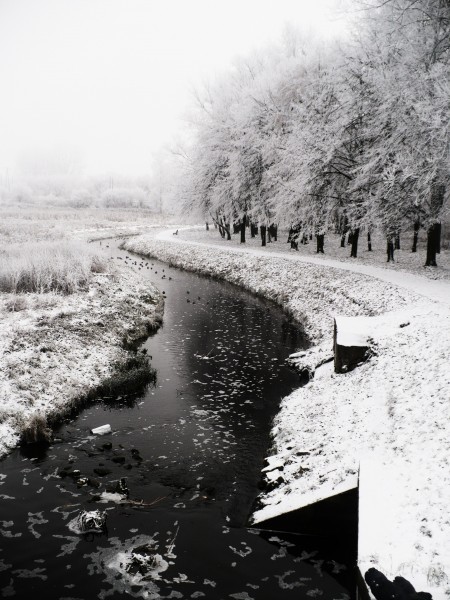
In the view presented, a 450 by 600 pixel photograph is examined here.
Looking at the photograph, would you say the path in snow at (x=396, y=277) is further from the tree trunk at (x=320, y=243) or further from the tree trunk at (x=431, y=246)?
the tree trunk at (x=431, y=246)

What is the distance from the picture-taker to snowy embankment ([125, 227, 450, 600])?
5.88m

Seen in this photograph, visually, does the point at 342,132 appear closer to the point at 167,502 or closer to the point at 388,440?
the point at 388,440

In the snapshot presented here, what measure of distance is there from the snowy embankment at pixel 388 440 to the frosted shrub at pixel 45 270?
11.4 meters

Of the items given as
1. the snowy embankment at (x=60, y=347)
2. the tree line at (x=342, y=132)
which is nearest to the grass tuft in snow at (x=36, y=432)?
the snowy embankment at (x=60, y=347)

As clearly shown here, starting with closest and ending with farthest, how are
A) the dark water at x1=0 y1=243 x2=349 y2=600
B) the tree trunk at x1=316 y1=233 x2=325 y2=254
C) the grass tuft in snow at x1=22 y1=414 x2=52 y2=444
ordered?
the dark water at x1=0 y1=243 x2=349 y2=600
the grass tuft in snow at x1=22 y1=414 x2=52 y2=444
the tree trunk at x1=316 y1=233 x2=325 y2=254

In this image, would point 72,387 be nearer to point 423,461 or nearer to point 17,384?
point 17,384

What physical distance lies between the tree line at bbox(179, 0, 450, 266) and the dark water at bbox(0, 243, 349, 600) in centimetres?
1007

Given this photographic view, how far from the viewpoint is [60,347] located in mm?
14242

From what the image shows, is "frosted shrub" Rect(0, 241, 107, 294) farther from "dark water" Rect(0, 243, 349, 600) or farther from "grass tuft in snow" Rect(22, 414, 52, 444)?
"grass tuft in snow" Rect(22, 414, 52, 444)

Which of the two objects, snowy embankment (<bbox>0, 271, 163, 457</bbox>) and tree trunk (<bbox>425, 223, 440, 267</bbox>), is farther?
tree trunk (<bbox>425, 223, 440, 267</bbox>)

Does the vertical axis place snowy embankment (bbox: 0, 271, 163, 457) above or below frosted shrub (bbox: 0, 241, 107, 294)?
below

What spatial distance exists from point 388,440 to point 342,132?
18.4 m

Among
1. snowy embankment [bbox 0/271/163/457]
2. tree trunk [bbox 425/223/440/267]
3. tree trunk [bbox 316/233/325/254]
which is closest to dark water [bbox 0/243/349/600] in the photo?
snowy embankment [bbox 0/271/163/457]

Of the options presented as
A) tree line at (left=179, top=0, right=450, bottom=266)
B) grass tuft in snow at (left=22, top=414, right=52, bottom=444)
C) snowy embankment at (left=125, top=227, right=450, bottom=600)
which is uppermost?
tree line at (left=179, top=0, right=450, bottom=266)
